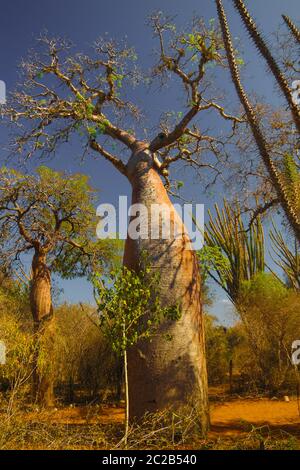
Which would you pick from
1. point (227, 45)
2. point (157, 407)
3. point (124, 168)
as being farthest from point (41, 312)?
point (227, 45)

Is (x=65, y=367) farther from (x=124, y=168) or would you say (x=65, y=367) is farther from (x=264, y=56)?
(x=264, y=56)

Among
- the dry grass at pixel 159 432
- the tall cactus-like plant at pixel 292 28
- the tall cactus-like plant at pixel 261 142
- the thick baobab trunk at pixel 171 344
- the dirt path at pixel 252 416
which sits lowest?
the dirt path at pixel 252 416

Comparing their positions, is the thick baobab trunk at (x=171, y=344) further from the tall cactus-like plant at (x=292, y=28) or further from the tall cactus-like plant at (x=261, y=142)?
the tall cactus-like plant at (x=292, y=28)

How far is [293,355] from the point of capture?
7773 mm

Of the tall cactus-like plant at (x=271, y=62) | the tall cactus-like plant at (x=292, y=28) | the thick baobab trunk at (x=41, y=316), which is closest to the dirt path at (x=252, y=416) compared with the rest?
the thick baobab trunk at (x=41, y=316)

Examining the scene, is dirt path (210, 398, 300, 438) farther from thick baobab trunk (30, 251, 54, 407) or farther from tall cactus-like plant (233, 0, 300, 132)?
tall cactus-like plant (233, 0, 300, 132)

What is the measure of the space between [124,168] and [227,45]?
2.20 m

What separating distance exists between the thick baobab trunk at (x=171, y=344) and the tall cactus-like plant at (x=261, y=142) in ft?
4.89

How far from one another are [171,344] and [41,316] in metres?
3.75

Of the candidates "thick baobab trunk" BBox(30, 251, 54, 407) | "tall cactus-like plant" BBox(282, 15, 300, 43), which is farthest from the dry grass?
"tall cactus-like plant" BBox(282, 15, 300, 43)

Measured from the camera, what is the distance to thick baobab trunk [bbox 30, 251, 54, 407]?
22.9ft

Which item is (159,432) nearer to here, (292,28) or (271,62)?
(271,62)

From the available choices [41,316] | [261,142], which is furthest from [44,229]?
[261,142]

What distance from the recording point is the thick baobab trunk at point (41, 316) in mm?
6976
